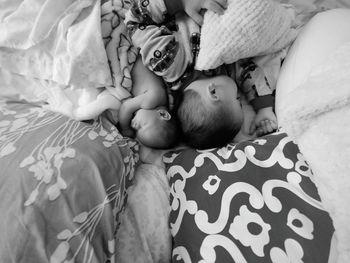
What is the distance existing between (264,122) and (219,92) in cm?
18

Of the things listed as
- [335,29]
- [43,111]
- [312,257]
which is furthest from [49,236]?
[335,29]

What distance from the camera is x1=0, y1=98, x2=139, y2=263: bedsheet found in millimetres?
562

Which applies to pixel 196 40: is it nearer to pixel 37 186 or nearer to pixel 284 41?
pixel 284 41

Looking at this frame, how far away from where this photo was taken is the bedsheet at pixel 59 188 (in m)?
0.56

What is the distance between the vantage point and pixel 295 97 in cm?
69

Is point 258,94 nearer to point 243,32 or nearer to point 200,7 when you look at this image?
point 243,32

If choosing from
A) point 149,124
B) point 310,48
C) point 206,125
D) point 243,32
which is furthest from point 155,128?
point 310,48

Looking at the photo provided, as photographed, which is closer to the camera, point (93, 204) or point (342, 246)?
point (342, 246)

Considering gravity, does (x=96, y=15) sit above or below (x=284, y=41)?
above

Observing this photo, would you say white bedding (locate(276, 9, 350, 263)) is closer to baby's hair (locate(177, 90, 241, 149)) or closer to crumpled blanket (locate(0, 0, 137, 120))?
baby's hair (locate(177, 90, 241, 149))

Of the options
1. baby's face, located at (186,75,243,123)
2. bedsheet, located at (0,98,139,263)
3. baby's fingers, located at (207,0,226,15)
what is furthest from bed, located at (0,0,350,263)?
baby's fingers, located at (207,0,226,15)

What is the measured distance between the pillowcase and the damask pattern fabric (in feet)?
0.91

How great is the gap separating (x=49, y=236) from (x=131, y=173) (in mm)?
259

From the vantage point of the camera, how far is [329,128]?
0.60 meters
